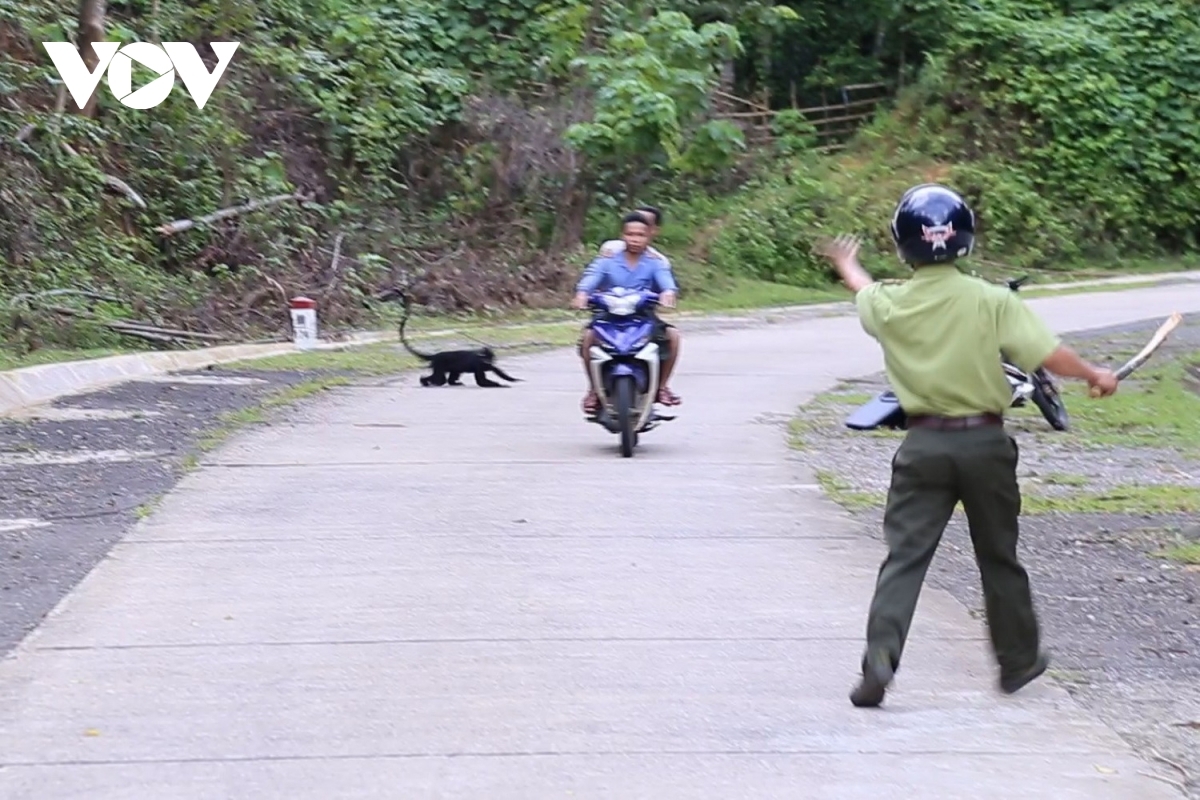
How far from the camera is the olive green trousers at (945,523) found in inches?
244

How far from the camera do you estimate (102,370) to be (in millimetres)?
17875

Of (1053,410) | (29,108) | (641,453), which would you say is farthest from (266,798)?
(29,108)

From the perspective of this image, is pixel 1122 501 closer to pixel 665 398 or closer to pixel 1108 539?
pixel 1108 539

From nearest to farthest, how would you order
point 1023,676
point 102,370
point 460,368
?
1. point 1023,676
2. point 460,368
3. point 102,370

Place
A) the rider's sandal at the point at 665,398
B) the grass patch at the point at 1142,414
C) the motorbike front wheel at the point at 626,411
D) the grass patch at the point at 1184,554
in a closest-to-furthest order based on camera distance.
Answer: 1. the grass patch at the point at 1184,554
2. the motorbike front wheel at the point at 626,411
3. the rider's sandal at the point at 665,398
4. the grass patch at the point at 1142,414

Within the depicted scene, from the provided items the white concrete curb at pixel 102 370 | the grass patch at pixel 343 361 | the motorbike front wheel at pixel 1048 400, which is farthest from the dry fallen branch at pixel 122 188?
the motorbike front wheel at pixel 1048 400

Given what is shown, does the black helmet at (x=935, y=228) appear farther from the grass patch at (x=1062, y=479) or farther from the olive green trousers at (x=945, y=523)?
the grass patch at (x=1062, y=479)

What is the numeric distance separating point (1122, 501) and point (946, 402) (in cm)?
540

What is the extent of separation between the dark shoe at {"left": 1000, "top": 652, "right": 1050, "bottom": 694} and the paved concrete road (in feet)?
0.25

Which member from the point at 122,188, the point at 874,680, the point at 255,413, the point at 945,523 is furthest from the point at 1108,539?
the point at 122,188

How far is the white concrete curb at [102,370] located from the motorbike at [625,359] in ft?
16.9

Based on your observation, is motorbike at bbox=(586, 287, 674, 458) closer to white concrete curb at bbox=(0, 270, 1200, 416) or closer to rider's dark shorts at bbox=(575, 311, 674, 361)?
rider's dark shorts at bbox=(575, 311, 674, 361)

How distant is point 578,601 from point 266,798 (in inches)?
112

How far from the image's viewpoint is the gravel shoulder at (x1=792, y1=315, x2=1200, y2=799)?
6.65m
